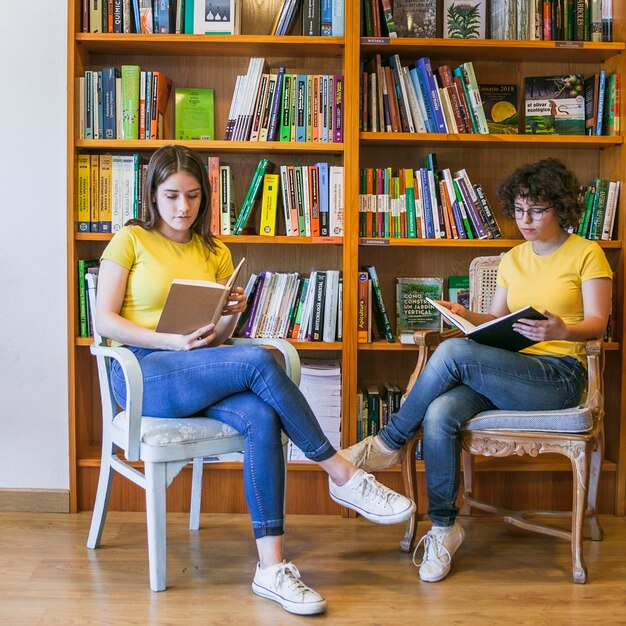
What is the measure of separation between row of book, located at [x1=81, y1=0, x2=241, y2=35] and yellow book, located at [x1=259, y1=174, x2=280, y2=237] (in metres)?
0.52

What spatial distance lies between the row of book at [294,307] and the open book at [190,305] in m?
0.63

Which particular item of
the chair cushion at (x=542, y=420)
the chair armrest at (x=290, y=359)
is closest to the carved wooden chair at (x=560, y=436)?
the chair cushion at (x=542, y=420)

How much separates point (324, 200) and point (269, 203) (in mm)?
194

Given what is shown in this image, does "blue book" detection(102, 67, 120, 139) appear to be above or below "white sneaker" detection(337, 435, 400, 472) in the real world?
above

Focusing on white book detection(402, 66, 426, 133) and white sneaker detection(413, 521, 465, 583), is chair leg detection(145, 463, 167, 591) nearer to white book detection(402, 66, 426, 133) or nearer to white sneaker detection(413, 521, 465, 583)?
white sneaker detection(413, 521, 465, 583)

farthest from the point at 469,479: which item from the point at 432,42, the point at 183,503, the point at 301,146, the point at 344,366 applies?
the point at 432,42

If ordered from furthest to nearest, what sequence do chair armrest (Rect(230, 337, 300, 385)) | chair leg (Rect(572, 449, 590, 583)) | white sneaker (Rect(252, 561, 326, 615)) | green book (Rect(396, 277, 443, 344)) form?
green book (Rect(396, 277, 443, 344)) < chair armrest (Rect(230, 337, 300, 385)) < chair leg (Rect(572, 449, 590, 583)) < white sneaker (Rect(252, 561, 326, 615))

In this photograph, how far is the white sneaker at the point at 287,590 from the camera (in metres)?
2.03

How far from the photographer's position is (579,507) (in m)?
2.27

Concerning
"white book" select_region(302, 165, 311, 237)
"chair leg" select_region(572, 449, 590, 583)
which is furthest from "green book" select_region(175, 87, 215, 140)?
"chair leg" select_region(572, 449, 590, 583)

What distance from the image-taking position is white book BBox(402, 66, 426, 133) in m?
2.87

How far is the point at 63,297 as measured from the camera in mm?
2871

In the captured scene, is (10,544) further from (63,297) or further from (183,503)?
(63,297)

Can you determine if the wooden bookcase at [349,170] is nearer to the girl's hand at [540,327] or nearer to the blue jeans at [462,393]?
the blue jeans at [462,393]
